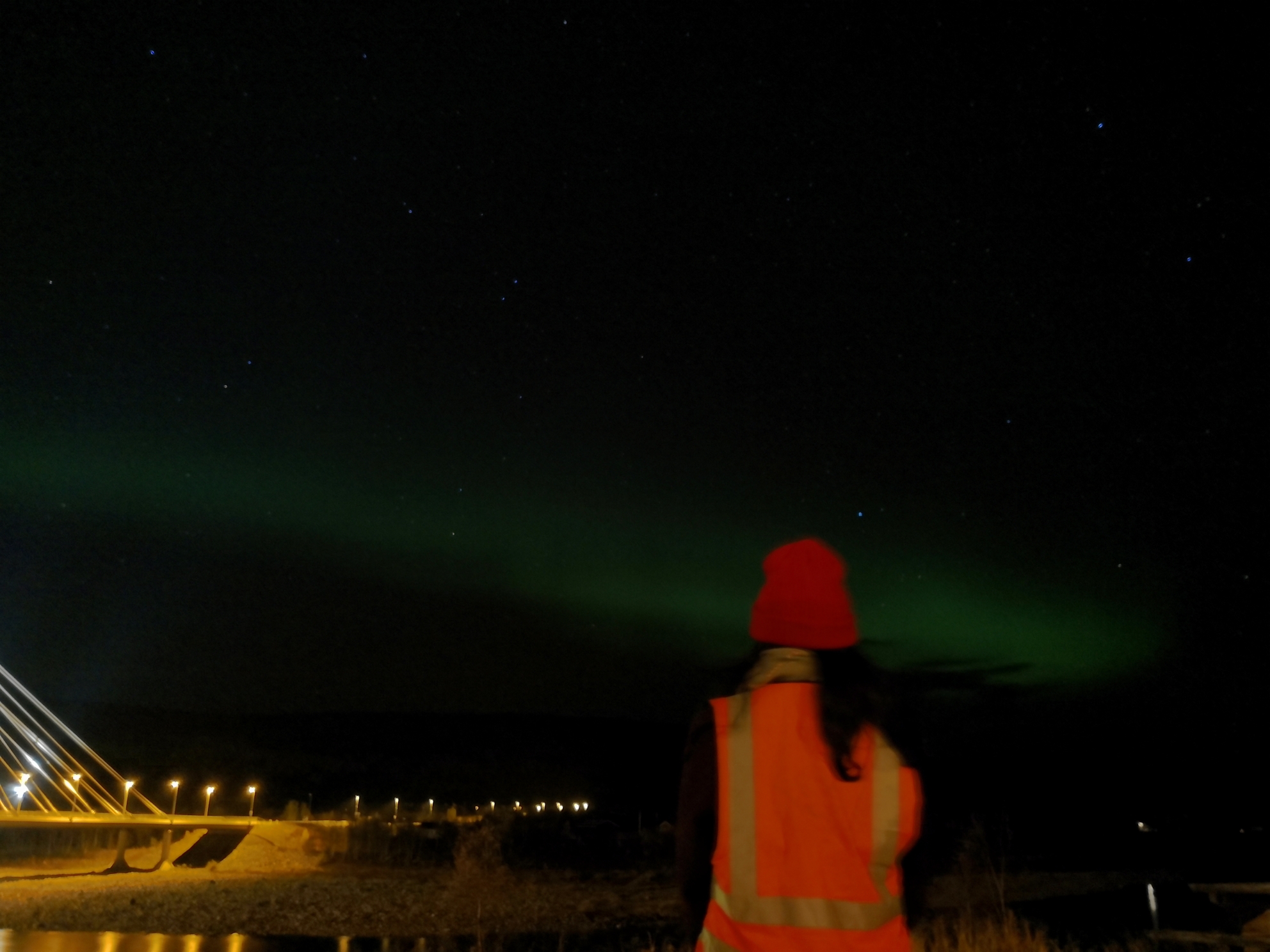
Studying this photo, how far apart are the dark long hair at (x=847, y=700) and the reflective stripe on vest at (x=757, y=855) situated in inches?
2.0

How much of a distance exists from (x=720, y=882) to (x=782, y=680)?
0.45 m

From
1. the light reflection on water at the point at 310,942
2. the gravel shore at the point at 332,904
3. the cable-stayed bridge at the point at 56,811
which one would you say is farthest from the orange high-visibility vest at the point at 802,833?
the cable-stayed bridge at the point at 56,811

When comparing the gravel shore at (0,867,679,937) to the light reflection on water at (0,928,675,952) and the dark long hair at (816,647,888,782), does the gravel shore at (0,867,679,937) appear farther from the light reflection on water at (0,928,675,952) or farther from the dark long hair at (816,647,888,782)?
the dark long hair at (816,647,888,782)

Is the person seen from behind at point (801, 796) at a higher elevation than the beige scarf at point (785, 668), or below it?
below

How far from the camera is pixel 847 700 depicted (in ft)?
7.35

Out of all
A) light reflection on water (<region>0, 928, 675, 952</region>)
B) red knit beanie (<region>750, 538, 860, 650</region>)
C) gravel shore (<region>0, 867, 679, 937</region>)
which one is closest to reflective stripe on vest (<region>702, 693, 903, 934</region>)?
red knit beanie (<region>750, 538, 860, 650</region>)

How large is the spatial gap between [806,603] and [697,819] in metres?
0.54

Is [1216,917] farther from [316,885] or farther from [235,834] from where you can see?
[235,834]

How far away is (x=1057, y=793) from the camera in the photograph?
4572 inches

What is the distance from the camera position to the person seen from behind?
211 centimetres

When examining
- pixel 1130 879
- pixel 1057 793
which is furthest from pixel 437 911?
pixel 1057 793

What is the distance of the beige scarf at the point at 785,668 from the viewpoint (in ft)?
7.38

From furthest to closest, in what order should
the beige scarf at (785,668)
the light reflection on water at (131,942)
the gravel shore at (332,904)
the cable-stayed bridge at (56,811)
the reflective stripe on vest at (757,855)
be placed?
the cable-stayed bridge at (56,811), the gravel shore at (332,904), the light reflection on water at (131,942), the beige scarf at (785,668), the reflective stripe on vest at (757,855)

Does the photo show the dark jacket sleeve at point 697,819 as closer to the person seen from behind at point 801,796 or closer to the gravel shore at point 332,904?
the person seen from behind at point 801,796
